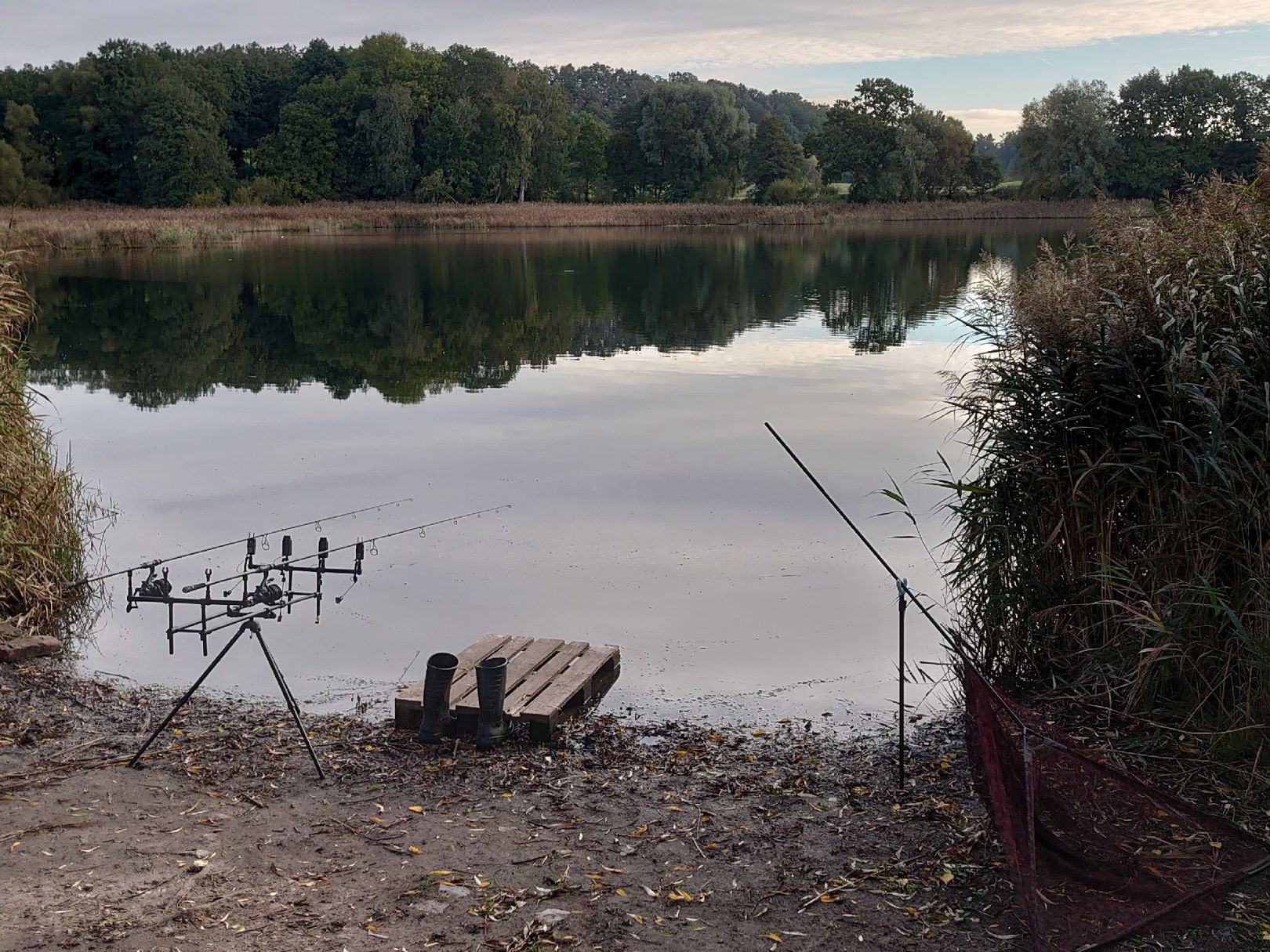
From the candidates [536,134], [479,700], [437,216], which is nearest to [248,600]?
[479,700]

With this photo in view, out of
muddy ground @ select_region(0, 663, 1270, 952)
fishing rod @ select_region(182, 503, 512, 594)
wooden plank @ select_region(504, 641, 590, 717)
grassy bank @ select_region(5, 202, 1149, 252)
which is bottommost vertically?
muddy ground @ select_region(0, 663, 1270, 952)

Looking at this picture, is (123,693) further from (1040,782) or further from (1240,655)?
(1240,655)

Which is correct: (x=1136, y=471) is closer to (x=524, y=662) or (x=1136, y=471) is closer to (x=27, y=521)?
(x=524, y=662)

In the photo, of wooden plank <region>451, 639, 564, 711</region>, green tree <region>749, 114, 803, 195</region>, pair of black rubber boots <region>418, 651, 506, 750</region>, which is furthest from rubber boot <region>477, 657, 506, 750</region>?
green tree <region>749, 114, 803, 195</region>

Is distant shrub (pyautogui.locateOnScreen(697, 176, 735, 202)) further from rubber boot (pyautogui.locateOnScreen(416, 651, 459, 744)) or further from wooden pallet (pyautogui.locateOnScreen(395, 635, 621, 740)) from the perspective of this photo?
rubber boot (pyautogui.locateOnScreen(416, 651, 459, 744))

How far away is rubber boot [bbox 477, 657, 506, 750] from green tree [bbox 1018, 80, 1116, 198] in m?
66.0

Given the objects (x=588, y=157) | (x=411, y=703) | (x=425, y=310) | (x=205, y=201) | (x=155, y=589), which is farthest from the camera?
(x=588, y=157)

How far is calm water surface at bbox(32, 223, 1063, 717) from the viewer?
8133 mm

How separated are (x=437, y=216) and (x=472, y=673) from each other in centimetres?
6478

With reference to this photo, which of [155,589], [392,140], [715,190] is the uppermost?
[392,140]

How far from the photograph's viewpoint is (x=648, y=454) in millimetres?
14258

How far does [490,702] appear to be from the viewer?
6145mm

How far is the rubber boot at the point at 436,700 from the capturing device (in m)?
6.11

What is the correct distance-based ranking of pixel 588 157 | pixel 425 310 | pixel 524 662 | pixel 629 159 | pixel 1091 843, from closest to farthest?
1. pixel 1091 843
2. pixel 524 662
3. pixel 425 310
4. pixel 629 159
5. pixel 588 157
